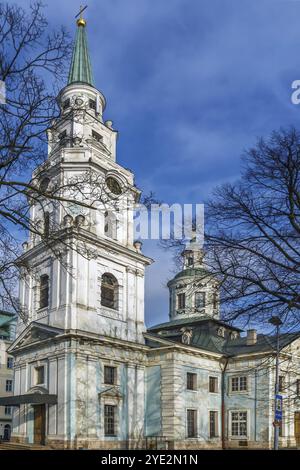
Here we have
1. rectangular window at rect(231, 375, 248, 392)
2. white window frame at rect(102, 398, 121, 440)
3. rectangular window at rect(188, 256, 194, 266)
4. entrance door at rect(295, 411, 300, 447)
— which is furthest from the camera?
entrance door at rect(295, 411, 300, 447)

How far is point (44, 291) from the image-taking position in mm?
39344

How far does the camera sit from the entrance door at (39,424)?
1400 inches

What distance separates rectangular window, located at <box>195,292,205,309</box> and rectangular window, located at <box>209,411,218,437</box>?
28310 mm

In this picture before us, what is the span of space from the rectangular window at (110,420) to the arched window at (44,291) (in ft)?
26.7

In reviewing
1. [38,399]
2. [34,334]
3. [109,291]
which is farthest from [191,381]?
[38,399]

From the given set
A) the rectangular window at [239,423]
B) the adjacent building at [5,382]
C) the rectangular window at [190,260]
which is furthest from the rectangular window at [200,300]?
the adjacent building at [5,382]

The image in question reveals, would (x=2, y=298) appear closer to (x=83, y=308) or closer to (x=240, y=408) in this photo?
(x=83, y=308)

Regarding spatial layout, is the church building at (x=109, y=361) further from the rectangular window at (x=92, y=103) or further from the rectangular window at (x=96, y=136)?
the rectangular window at (x=92, y=103)

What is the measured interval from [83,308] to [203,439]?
44.8 feet

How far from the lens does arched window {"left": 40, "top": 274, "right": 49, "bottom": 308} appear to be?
39.0m

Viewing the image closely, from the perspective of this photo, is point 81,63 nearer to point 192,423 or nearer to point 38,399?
point 38,399

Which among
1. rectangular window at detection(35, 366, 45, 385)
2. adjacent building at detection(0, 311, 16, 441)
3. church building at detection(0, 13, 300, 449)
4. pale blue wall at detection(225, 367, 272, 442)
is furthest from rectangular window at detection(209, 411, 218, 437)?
adjacent building at detection(0, 311, 16, 441)

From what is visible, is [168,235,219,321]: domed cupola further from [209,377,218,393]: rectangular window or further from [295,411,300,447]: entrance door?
[295,411,300,447]: entrance door
